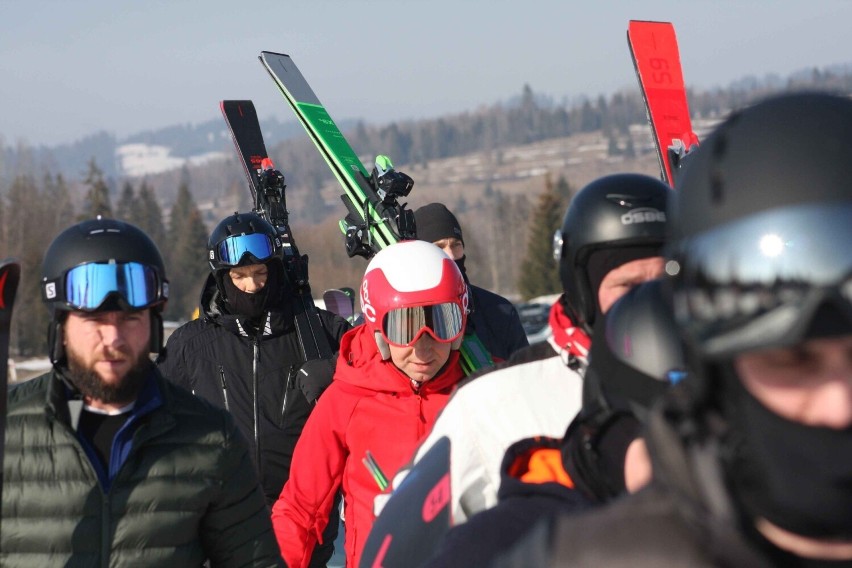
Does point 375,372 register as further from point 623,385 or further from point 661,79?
point 661,79

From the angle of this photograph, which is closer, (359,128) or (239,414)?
(239,414)

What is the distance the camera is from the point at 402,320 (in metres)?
3.92

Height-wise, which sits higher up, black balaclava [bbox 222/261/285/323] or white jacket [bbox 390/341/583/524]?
white jacket [bbox 390/341/583/524]

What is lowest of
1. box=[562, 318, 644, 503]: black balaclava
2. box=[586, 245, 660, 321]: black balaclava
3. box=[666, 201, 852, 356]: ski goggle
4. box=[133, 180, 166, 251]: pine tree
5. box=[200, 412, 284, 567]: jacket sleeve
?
box=[133, 180, 166, 251]: pine tree

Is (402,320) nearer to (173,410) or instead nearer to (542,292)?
(173,410)

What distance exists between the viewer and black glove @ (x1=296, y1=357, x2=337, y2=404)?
516 centimetres

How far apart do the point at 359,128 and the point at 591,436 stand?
197873mm

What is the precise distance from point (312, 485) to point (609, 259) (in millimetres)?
1463

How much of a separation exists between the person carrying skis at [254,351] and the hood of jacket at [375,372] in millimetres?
1147

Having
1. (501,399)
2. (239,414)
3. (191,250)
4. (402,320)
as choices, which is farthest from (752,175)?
(191,250)

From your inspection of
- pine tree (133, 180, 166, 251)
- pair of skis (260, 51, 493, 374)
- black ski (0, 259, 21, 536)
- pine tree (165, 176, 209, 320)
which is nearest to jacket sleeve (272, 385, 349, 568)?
black ski (0, 259, 21, 536)

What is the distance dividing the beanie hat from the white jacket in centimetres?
379

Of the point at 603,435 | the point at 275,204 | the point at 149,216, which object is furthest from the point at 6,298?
the point at 149,216

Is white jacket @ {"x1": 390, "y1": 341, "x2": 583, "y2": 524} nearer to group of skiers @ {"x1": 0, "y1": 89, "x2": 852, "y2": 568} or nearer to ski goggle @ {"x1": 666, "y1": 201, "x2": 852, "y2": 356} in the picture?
group of skiers @ {"x1": 0, "y1": 89, "x2": 852, "y2": 568}
